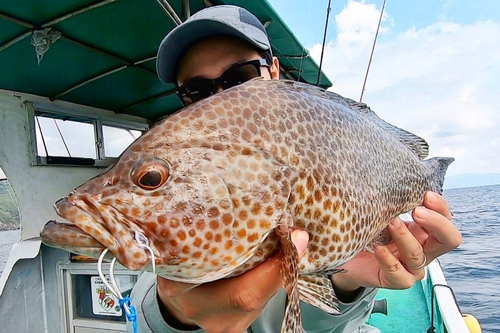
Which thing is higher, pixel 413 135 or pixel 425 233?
pixel 413 135

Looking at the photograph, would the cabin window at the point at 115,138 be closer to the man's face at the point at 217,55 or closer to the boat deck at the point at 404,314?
the man's face at the point at 217,55

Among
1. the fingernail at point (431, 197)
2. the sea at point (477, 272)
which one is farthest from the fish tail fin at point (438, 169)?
the sea at point (477, 272)

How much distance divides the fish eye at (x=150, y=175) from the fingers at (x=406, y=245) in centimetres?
132

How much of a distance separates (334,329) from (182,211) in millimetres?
1682

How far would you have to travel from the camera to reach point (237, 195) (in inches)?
53.9

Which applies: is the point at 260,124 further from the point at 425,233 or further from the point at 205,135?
the point at 425,233

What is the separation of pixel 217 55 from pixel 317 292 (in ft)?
5.03

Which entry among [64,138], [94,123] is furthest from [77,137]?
[94,123]

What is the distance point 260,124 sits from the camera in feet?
4.99

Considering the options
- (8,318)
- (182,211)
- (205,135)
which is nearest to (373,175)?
(205,135)

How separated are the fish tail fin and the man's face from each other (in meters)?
1.31

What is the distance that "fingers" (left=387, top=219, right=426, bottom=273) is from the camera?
2.03 m

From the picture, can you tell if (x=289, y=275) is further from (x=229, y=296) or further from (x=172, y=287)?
(x=172, y=287)

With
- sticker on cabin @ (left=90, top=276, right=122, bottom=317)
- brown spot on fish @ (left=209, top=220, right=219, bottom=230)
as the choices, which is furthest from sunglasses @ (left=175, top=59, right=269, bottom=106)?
sticker on cabin @ (left=90, top=276, right=122, bottom=317)
